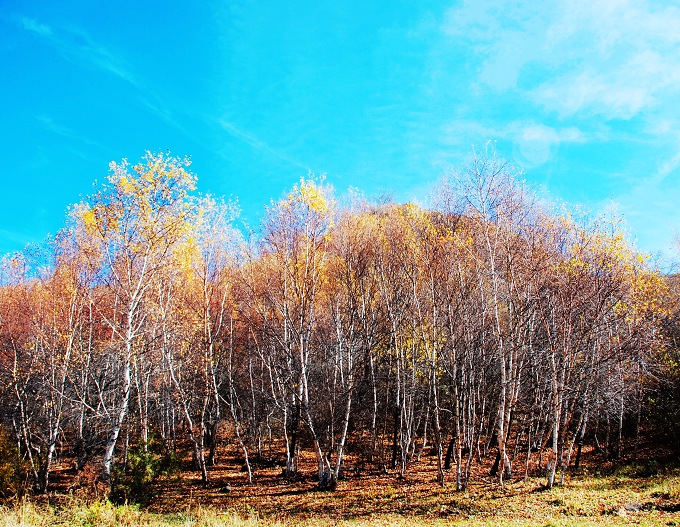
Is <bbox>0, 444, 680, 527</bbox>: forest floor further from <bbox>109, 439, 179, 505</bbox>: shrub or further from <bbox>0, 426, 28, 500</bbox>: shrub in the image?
<bbox>0, 426, 28, 500</bbox>: shrub

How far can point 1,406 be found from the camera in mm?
22859

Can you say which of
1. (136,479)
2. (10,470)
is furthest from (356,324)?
(10,470)

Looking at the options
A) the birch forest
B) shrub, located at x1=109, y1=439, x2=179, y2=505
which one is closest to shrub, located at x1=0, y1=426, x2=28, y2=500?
the birch forest

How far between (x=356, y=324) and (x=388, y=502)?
338 inches

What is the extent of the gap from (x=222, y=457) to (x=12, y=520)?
1668 centimetres

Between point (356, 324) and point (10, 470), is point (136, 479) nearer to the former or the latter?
point (10, 470)

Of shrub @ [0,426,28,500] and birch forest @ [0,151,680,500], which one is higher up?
birch forest @ [0,151,680,500]

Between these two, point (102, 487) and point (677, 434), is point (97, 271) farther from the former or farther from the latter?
point (677, 434)

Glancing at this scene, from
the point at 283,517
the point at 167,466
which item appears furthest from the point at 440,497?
the point at 167,466

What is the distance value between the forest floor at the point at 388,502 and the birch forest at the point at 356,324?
860 mm

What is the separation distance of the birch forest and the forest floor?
860mm

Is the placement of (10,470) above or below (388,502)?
above

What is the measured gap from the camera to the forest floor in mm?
11320

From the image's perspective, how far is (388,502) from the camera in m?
15.0
